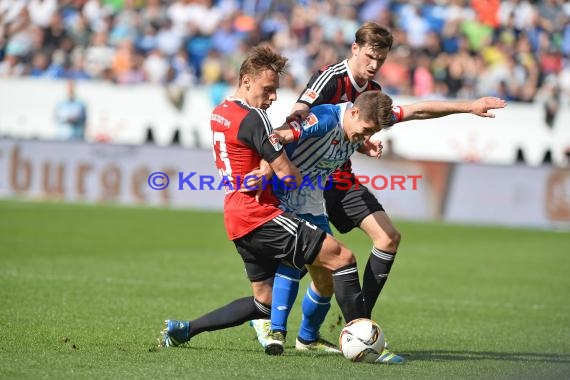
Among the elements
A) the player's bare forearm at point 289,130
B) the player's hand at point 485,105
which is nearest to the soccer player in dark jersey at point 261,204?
the player's bare forearm at point 289,130

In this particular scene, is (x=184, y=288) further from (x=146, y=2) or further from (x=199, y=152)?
(x=146, y=2)

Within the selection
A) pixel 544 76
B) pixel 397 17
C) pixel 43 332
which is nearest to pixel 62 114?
pixel 397 17

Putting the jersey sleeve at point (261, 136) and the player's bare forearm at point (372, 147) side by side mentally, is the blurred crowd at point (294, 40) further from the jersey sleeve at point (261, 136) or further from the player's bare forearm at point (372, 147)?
the jersey sleeve at point (261, 136)

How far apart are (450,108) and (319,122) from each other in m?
1.07

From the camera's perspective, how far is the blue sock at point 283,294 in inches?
307

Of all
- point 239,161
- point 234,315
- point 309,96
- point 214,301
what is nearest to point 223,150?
point 239,161

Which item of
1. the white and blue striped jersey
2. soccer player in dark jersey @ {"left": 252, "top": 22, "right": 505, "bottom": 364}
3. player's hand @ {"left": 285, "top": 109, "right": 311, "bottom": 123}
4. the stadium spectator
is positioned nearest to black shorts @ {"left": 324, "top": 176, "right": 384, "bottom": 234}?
soccer player in dark jersey @ {"left": 252, "top": 22, "right": 505, "bottom": 364}

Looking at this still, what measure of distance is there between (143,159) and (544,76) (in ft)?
30.6

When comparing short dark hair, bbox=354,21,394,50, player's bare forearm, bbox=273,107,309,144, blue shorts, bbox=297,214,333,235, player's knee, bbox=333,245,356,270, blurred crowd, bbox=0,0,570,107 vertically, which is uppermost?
blurred crowd, bbox=0,0,570,107

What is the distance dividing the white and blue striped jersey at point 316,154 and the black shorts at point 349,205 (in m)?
0.36

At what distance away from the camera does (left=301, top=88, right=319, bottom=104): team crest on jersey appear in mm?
7952

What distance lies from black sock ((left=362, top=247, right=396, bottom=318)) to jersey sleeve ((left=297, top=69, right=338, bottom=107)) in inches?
49.2

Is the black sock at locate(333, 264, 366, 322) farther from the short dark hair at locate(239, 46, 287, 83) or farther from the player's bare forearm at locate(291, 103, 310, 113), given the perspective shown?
the short dark hair at locate(239, 46, 287, 83)

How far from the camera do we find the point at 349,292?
742cm
